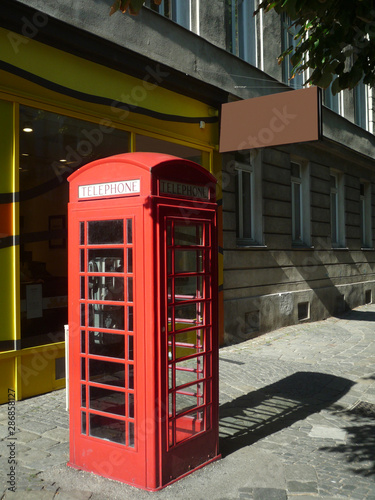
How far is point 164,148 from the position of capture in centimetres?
891

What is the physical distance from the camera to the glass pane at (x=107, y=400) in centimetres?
409

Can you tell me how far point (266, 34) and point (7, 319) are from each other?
8.82m

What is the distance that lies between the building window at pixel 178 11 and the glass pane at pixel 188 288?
6.55m

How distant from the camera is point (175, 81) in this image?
9.02 meters

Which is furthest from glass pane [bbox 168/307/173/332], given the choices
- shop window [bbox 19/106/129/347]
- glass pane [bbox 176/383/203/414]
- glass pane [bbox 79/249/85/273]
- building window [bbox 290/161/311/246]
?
building window [bbox 290/161/311/246]

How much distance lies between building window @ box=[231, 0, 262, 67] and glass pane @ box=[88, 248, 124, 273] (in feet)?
27.9

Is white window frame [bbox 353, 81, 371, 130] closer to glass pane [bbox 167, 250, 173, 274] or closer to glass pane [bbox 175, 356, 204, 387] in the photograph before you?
glass pane [bbox 175, 356, 204, 387]

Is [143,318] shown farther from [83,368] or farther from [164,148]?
[164,148]

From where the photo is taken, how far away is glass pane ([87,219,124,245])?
4031mm

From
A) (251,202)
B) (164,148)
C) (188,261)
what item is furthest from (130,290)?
(251,202)

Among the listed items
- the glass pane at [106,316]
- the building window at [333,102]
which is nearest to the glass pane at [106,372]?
the glass pane at [106,316]

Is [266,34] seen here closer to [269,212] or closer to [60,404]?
[269,212]

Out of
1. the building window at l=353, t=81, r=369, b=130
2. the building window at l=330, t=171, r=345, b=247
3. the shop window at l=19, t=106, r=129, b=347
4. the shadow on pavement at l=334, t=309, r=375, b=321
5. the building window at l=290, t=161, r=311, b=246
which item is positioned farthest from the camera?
the building window at l=353, t=81, r=369, b=130

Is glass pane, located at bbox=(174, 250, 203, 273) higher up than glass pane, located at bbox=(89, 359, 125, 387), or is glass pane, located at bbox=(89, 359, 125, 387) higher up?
glass pane, located at bbox=(174, 250, 203, 273)
